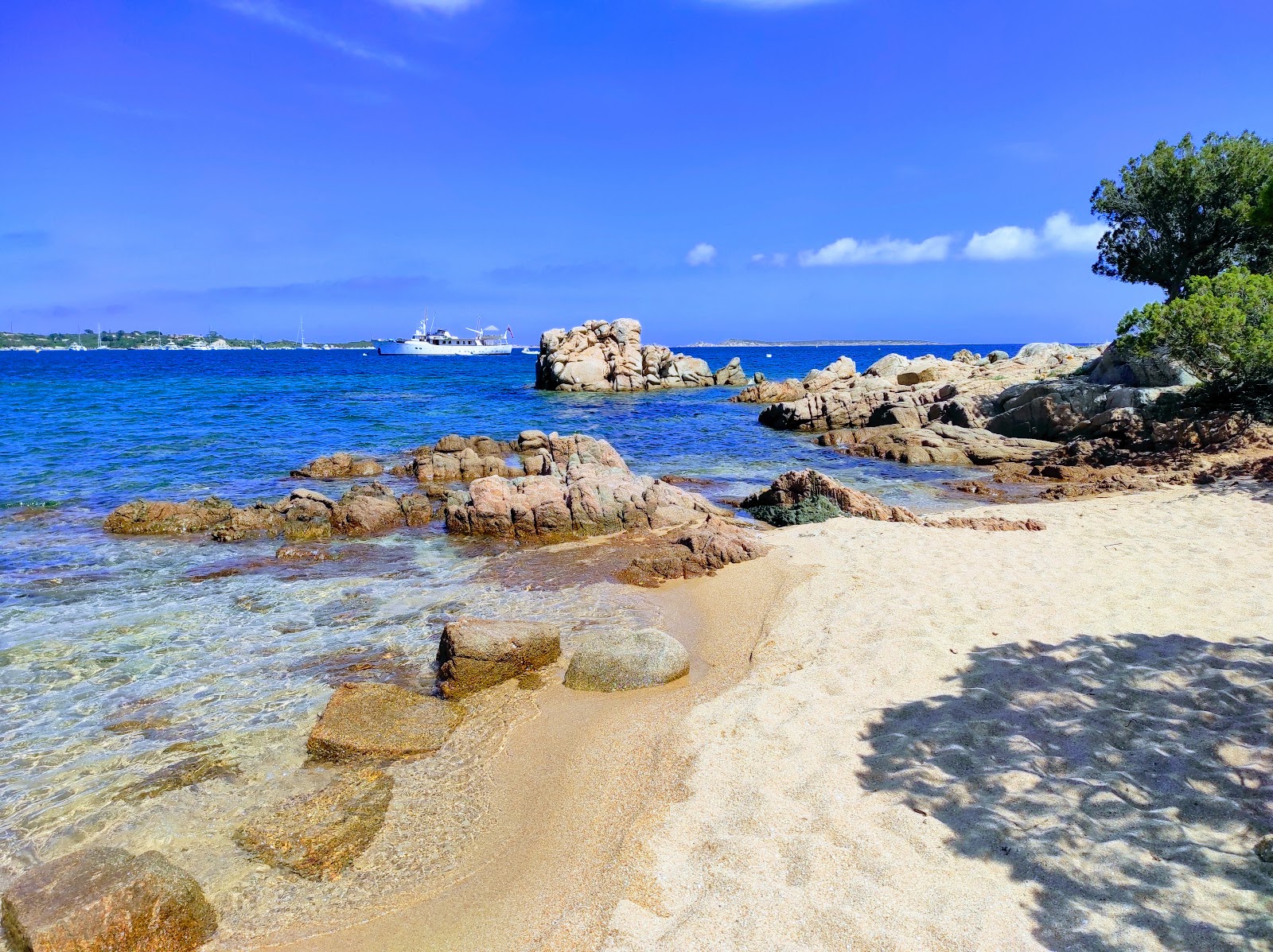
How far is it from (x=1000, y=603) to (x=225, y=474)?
2025 centimetres

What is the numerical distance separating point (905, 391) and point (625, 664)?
32100 mm

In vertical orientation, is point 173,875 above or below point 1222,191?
below

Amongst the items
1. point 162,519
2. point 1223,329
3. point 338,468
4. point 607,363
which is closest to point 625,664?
point 162,519

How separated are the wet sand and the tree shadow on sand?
177cm

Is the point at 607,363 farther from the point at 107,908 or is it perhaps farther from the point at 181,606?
the point at 107,908

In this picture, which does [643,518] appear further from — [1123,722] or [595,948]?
[595,948]

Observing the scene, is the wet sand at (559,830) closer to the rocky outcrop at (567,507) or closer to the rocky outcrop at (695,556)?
the rocky outcrop at (695,556)

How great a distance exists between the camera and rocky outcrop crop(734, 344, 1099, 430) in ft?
98.7

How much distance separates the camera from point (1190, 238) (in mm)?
30453

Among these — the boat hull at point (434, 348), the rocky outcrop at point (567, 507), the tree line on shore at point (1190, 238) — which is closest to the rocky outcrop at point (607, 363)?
the tree line on shore at point (1190, 238)

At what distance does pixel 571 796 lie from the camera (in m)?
5.85

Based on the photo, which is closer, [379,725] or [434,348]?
[379,725]

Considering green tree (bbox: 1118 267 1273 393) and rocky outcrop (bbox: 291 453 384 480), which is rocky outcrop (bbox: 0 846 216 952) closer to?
rocky outcrop (bbox: 291 453 384 480)

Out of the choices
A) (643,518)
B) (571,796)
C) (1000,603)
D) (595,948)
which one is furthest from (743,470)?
(595,948)
